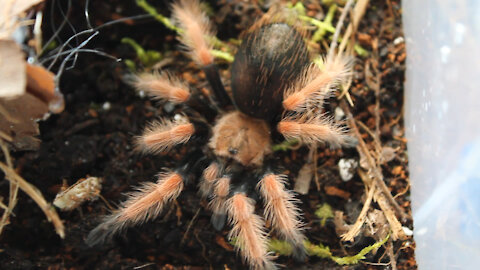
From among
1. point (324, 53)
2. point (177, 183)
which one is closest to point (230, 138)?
point (177, 183)

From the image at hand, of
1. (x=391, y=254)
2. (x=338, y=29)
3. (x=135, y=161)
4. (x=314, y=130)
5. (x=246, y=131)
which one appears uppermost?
(x=338, y=29)

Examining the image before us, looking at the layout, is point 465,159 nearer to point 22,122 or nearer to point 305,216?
point 305,216

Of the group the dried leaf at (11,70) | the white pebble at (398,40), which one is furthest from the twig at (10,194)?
the white pebble at (398,40)

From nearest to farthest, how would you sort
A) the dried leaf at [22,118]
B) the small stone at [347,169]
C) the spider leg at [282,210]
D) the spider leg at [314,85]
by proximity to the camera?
the dried leaf at [22,118], the spider leg at [282,210], the spider leg at [314,85], the small stone at [347,169]

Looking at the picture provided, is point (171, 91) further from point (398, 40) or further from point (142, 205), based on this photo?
point (398, 40)

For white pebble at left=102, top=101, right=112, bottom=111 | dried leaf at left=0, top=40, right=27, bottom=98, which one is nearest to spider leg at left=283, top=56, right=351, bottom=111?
white pebble at left=102, top=101, right=112, bottom=111

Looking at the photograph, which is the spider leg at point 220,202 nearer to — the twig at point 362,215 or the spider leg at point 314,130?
the spider leg at point 314,130

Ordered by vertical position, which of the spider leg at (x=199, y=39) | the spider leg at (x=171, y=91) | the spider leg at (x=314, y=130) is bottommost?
the spider leg at (x=171, y=91)

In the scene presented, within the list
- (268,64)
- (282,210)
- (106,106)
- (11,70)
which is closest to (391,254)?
(282,210)
